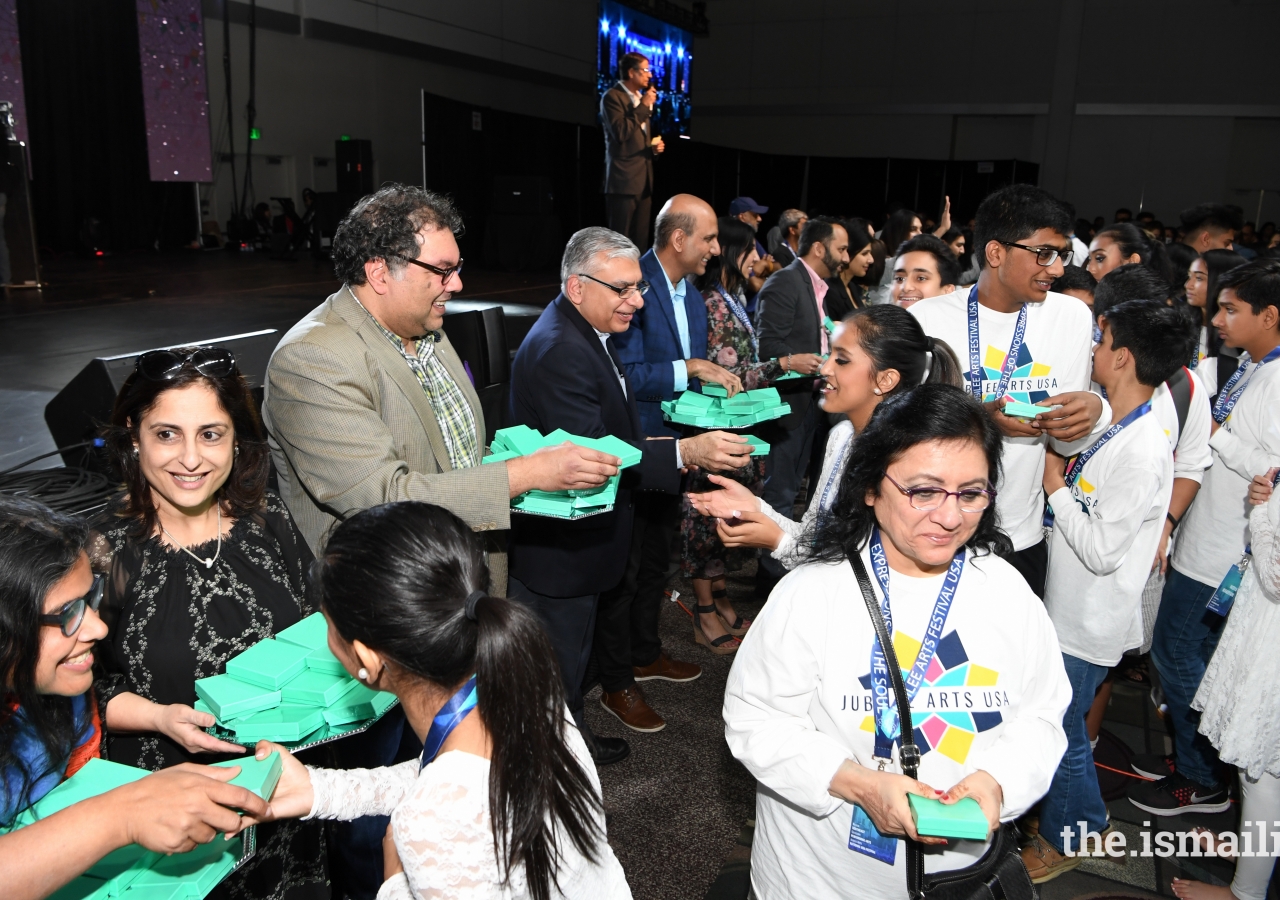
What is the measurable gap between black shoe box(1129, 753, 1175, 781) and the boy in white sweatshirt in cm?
69

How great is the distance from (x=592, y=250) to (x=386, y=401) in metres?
0.91

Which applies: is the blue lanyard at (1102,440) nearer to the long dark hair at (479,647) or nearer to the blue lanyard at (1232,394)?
the blue lanyard at (1232,394)

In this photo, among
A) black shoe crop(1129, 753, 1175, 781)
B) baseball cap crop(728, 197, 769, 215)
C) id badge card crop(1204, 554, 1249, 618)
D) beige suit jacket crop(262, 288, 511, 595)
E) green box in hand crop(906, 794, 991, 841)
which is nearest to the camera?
green box in hand crop(906, 794, 991, 841)

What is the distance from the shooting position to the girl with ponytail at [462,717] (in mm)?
1019

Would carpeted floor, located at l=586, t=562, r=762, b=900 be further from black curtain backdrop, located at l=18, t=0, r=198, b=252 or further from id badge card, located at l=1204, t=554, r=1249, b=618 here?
black curtain backdrop, located at l=18, t=0, r=198, b=252

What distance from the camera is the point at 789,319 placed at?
4.23 m

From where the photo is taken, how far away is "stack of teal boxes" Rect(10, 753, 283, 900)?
3.81 ft

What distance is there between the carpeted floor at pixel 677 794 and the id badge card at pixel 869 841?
108 cm

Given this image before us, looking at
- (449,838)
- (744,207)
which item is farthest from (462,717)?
(744,207)

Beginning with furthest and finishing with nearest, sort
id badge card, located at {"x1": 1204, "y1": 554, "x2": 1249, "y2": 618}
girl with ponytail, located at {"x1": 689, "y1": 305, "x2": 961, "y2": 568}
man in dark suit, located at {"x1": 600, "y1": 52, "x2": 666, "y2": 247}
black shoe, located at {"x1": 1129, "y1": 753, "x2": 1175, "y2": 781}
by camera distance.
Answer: man in dark suit, located at {"x1": 600, "y1": 52, "x2": 666, "y2": 247} → black shoe, located at {"x1": 1129, "y1": 753, "x2": 1175, "y2": 781} → id badge card, located at {"x1": 1204, "y1": 554, "x2": 1249, "y2": 618} → girl with ponytail, located at {"x1": 689, "y1": 305, "x2": 961, "y2": 568}

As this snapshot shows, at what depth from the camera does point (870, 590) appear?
4.41 feet

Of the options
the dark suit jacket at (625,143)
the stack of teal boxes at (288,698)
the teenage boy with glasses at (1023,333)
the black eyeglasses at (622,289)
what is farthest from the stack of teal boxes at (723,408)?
the dark suit jacket at (625,143)

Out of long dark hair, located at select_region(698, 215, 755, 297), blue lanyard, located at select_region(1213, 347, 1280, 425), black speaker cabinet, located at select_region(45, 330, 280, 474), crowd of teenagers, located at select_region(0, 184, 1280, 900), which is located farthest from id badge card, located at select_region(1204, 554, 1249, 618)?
black speaker cabinet, located at select_region(45, 330, 280, 474)

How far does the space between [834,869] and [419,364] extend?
1.43m
